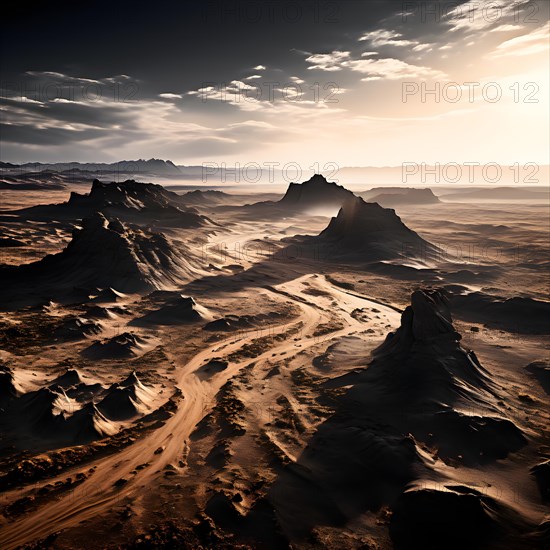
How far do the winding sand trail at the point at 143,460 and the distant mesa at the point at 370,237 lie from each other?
48313 millimetres

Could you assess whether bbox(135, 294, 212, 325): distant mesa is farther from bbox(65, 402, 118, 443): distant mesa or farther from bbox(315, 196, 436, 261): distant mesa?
bbox(315, 196, 436, 261): distant mesa

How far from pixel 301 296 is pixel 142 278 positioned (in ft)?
Result: 77.7

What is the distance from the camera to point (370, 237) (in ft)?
293

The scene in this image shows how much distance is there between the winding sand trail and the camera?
53.5 feet

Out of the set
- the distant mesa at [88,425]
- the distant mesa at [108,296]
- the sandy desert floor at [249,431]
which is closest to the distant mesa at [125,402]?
the sandy desert floor at [249,431]

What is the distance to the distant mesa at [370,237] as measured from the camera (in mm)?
83688

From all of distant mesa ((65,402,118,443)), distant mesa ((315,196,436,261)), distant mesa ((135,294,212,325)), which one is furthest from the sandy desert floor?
distant mesa ((315,196,436,261))

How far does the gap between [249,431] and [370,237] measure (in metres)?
72.5

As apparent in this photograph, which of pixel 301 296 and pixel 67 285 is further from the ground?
pixel 67 285

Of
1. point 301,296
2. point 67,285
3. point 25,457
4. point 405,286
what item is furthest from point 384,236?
point 25,457

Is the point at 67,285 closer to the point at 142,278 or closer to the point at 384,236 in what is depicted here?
the point at 142,278

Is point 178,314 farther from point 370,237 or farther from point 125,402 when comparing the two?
point 370,237

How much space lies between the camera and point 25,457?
2048cm

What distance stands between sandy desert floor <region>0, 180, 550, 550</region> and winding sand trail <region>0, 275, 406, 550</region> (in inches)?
3.5
